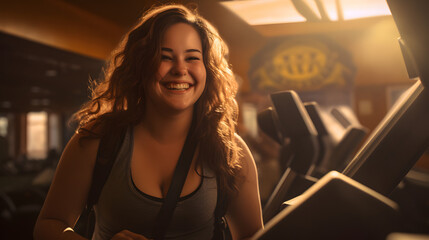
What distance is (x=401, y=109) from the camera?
64 centimetres

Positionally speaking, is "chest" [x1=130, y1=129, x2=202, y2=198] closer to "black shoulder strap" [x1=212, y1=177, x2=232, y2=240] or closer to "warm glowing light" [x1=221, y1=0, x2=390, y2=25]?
"black shoulder strap" [x1=212, y1=177, x2=232, y2=240]

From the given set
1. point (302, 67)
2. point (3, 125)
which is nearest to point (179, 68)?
point (302, 67)

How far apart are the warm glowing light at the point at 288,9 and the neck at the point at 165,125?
0.86 m

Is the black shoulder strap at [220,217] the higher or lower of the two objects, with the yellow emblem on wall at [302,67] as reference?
lower

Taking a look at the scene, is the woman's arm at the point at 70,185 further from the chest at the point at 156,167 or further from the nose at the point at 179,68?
the nose at the point at 179,68

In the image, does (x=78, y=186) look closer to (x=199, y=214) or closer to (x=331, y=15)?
(x=199, y=214)

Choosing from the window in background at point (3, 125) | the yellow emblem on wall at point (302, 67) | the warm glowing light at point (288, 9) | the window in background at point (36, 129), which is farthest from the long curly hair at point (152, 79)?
the window in background at point (36, 129)

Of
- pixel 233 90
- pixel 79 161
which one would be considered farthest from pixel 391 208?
pixel 233 90

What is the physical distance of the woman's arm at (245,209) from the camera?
105 cm

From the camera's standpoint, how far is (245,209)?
1051 mm

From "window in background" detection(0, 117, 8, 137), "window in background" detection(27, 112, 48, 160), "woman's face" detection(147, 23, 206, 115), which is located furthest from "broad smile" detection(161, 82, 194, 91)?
"window in background" detection(27, 112, 48, 160)

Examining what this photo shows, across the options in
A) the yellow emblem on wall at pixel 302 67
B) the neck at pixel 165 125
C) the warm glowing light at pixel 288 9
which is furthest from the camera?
the yellow emblem on wall at pixel 302 67

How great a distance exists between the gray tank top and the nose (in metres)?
0.22

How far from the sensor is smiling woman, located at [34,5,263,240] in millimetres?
965
